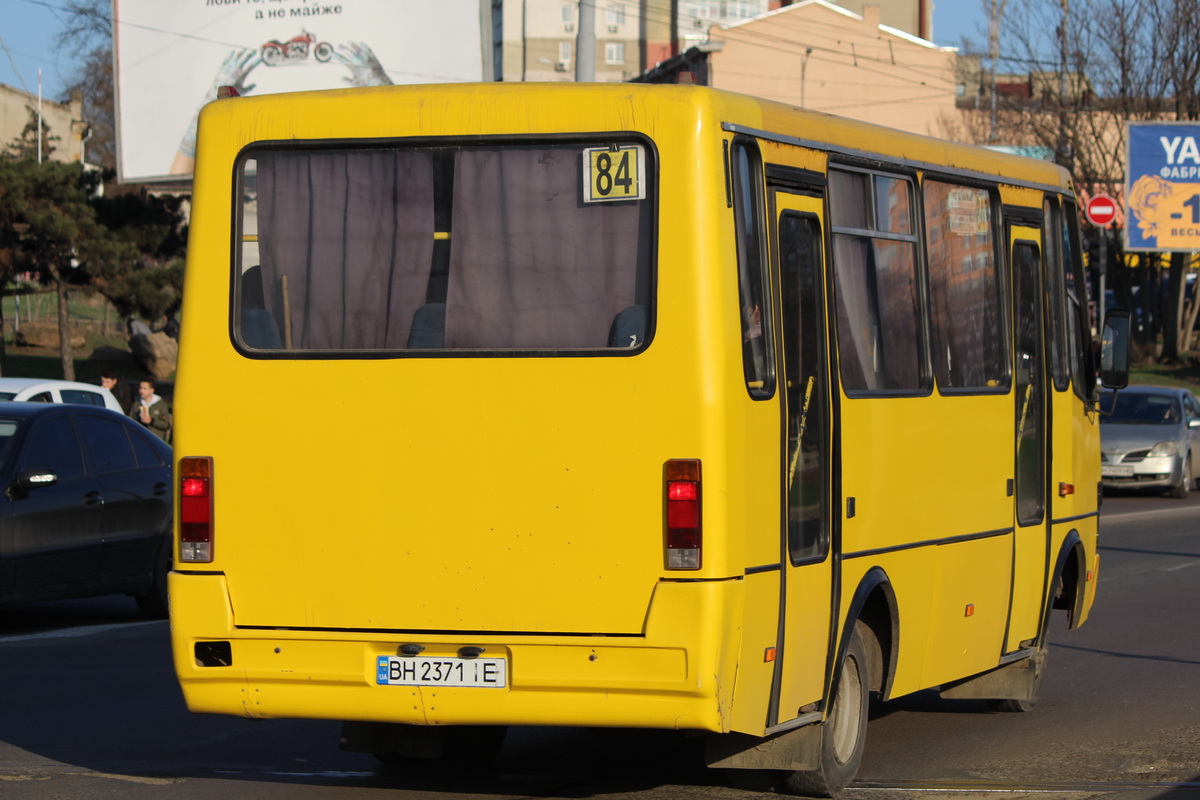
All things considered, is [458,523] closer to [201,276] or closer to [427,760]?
[201,276]

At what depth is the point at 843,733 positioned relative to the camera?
7.38 meters

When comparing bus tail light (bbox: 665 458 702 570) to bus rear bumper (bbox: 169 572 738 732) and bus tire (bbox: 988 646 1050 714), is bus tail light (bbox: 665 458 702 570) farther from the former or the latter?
bus tire (bbox: 988 646 1050 714)

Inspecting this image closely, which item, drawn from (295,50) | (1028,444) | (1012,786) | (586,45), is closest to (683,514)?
→ (1012,786)

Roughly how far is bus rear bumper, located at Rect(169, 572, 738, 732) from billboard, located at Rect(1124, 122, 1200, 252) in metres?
39.6

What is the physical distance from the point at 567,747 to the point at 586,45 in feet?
46.8

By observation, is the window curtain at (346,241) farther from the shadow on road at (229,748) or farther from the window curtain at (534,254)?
the shadow on road at (229,748)

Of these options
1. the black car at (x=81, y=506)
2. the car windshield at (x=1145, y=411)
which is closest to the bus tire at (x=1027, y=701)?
the black car at (x=81, y=506)

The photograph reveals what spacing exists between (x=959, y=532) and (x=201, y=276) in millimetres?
3648

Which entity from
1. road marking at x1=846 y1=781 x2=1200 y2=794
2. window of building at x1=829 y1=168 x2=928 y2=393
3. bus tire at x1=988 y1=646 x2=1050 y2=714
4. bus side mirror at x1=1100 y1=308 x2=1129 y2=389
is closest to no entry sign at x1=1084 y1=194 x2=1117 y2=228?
bus side mirror at x1=1100 y1=308 x2=1129 y2=389

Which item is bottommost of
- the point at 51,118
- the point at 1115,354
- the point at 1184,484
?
the point at 1184,484

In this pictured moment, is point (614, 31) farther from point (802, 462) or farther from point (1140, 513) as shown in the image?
point (802, 462)

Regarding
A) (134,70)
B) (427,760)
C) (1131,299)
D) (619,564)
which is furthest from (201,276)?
(1131,299)

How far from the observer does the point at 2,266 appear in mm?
35594

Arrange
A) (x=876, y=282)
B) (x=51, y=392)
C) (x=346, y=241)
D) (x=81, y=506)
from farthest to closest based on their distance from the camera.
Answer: (x=51, y=392) < (x=81, y=506) < (x=876, y=282) < (x=346, y=241)
